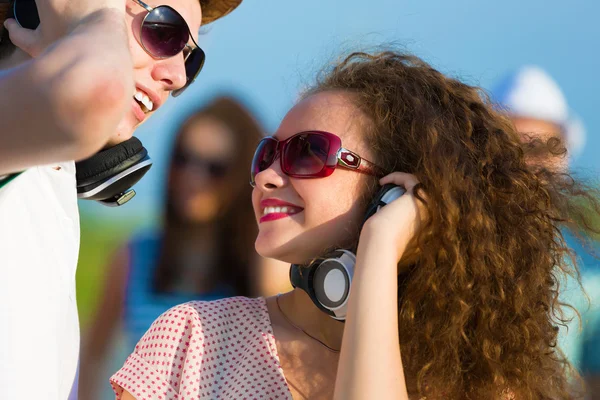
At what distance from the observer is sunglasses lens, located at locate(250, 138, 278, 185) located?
2070 mm

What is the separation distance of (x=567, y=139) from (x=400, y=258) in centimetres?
217

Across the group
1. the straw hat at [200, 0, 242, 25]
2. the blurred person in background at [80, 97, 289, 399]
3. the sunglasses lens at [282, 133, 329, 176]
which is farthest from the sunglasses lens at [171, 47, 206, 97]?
the blurred person in background at [80, 97, 289, 399]

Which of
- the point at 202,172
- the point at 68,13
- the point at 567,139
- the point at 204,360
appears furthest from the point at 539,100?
the point at 68,13

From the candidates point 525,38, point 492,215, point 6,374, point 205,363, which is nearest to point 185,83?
point 205,363

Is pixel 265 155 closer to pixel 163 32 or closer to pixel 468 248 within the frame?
pixel 163 32

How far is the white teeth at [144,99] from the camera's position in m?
1.99

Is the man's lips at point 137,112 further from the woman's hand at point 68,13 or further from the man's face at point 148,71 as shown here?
the woman's hand at point 68,13

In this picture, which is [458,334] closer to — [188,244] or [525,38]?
[188,244]

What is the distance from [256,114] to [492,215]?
215cm

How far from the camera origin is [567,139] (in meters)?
3.72

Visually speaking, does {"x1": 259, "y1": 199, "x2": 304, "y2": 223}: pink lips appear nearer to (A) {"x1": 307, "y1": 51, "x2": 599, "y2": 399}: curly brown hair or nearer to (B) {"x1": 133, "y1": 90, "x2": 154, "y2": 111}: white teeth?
(A) {"x1": 307, "y1": 51, "x2": 599, "y2": 399}: curly brown hair

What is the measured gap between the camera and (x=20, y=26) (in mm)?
1274

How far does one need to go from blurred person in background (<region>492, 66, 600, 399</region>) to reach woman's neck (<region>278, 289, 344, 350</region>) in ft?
3.23

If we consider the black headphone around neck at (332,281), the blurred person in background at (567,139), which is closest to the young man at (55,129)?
the black headphone around neck at (332,281)
